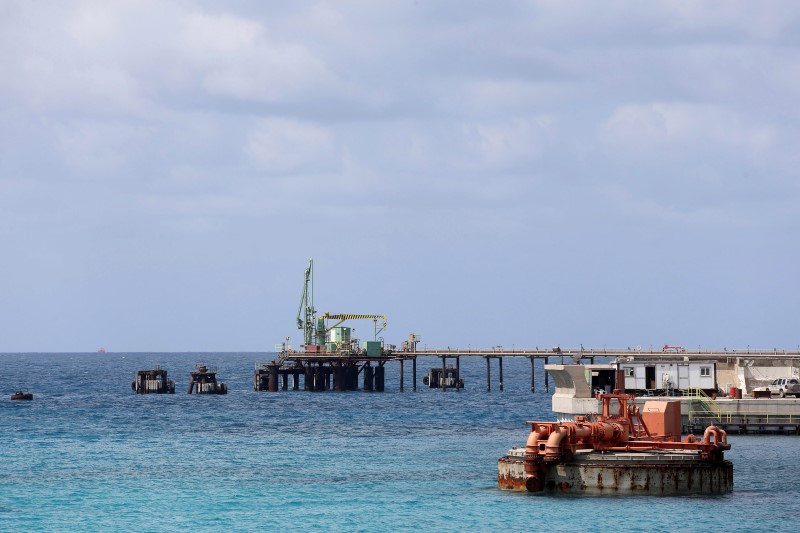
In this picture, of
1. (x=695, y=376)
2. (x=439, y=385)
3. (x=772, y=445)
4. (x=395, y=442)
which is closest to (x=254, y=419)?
(x=395, y=442)

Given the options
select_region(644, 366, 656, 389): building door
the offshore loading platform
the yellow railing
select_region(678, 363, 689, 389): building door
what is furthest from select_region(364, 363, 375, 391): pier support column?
the yellow railing

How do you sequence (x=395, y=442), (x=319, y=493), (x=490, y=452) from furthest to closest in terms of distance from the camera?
(x=395, y=442), (x=490, y=452), (x=319, y=493)

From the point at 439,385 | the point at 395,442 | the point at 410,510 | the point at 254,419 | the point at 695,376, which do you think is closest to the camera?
the point at 410,510

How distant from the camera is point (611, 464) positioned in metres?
52.6

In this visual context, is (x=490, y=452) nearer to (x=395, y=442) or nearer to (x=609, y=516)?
(x=395, y=442)

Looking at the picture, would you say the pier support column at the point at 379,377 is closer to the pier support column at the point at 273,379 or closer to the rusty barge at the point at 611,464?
the pier support column at the point at 273,379

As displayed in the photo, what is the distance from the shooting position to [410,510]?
52312mm

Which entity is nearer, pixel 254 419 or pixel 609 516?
pixel 609 516

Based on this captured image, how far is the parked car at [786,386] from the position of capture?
92375 millimetres

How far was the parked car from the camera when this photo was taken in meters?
92.4

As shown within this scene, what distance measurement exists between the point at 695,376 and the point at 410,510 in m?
50.8

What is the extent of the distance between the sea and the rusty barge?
0.61m

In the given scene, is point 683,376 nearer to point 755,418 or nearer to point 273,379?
point 755,418

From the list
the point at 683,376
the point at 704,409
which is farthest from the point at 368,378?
the point at 704,409
